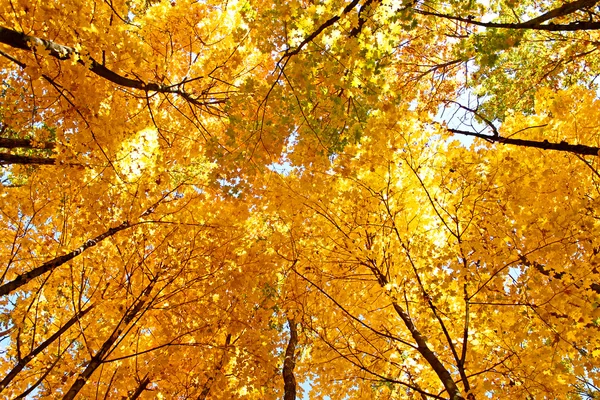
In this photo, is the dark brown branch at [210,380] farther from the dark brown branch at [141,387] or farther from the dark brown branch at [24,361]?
the dark brown branch at [24,361]

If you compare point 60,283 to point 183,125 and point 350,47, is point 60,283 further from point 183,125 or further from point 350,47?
point 350,47

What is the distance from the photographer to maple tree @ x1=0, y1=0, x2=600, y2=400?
3.21 m

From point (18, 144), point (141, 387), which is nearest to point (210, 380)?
point (141, 387)

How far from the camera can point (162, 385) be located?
4973 mm

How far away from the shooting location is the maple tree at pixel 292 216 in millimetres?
3205

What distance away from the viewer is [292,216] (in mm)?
4551

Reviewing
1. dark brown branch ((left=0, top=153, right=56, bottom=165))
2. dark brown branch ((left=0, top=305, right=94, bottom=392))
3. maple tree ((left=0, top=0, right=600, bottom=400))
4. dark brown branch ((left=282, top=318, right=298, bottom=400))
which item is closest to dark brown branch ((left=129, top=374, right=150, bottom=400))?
maple tree ((left=0, top=0, right=600, bottom=400))

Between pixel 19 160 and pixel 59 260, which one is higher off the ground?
pixel 19 160

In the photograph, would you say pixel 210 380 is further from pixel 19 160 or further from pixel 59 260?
pixel 19 160

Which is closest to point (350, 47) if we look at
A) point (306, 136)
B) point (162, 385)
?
point (306, 136)

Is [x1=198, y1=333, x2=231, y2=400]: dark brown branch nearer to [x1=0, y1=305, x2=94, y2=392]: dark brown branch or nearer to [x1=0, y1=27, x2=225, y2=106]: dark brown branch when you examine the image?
[x1=0, y1=305, x2=94, y2=392]: dark brown branch

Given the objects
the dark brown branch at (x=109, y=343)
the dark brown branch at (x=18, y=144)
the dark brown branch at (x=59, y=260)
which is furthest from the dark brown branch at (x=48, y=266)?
the dark brown branch at (x=18, y=144)

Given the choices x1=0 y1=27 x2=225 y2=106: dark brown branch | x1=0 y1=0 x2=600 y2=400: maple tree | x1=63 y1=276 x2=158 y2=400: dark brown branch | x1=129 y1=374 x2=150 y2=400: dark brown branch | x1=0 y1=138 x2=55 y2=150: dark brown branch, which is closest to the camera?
x1=0 y1=27 x2=225 y2=106: dark brown branch

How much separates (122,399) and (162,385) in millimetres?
513
